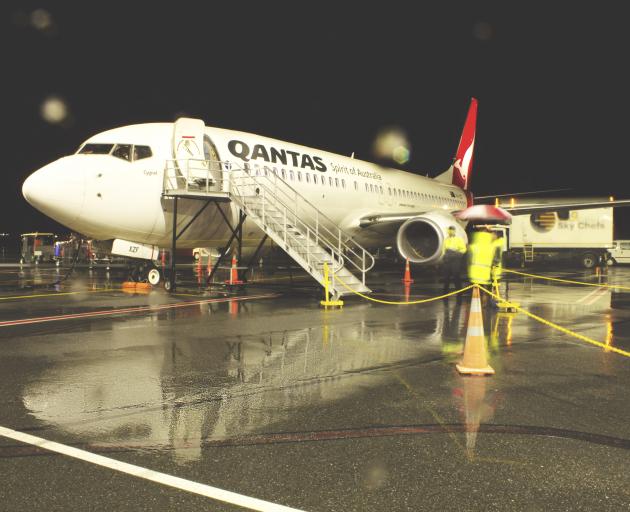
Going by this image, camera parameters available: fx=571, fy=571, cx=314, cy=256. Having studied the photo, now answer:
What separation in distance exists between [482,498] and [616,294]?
12643 millimetres

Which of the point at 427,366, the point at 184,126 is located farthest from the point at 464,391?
the point at 184,126

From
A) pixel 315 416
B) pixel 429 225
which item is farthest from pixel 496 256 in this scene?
pixel 315 416

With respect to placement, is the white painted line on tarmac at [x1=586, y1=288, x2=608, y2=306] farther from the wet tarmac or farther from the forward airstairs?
the forward airstairs

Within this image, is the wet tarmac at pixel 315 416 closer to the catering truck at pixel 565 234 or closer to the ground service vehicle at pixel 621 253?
the catering truck at pixel 565 234

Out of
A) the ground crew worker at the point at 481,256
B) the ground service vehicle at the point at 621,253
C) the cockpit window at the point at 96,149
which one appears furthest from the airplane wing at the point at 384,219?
the ground service vehicle at the point at 621,253

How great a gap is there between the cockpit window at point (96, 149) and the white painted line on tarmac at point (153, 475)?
940cm

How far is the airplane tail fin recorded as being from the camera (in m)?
26.7

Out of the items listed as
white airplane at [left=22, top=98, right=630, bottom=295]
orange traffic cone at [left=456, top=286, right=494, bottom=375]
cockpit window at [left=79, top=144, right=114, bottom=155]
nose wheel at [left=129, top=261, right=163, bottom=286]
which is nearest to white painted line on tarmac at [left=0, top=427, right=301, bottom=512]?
orange traffic cone at [left=456, top=286, right=494, bottom=375]

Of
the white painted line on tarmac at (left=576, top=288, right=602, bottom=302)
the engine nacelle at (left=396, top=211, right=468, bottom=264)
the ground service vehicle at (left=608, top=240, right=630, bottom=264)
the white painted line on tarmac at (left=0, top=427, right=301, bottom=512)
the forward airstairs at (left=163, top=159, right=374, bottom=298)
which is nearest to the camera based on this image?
the white painted line on tarmac at (left=0, top=427, right=301, bottom=512)

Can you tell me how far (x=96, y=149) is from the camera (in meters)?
12.1

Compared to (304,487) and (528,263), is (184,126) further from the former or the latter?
(528,263)

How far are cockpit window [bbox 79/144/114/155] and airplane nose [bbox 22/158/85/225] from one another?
776 millimetres

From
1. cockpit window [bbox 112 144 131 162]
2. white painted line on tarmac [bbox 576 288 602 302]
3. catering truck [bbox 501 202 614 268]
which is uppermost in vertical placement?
cockpit window [bbox 112 144 131 162]

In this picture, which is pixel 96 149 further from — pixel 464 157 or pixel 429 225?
pixel 464 157
